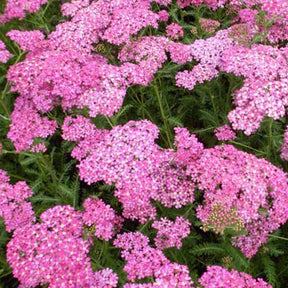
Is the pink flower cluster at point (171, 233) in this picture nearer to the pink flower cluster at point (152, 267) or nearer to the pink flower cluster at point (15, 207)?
the pink flower cluster at point (152, 267)

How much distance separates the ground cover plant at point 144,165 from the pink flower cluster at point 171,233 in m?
0.02

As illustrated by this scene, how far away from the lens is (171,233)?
12.4 ft

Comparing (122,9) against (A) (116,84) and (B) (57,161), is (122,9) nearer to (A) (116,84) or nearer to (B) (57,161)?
(A) (116,84)

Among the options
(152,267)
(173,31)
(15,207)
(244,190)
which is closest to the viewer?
(152,267)

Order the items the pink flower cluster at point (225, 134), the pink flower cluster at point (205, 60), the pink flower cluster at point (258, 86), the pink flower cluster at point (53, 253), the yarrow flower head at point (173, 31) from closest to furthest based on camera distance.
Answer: the pink flower cluster at point (53, 253)
the pink flower cluster at point (258, 86)
the pink flower cluster at point (225, 134)
the pink flower cluster at point (205, 60)
the yarrow flower head at point (173, 31)

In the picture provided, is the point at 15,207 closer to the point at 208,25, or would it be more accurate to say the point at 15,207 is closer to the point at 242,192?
the point at 242,192

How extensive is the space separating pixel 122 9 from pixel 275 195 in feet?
10.1

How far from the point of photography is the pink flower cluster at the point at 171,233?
376 cm

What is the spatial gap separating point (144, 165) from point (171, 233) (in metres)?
0.72

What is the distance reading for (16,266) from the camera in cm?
336

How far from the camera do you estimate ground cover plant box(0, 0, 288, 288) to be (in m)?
3.42

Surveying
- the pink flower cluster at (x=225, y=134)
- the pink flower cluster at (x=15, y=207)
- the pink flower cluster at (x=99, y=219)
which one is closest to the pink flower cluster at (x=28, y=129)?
the pink flower cluster at (x=15, y=207)

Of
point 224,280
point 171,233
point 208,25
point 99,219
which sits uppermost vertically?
point 208,25

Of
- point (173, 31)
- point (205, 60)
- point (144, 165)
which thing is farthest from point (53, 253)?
point (173, 31)
